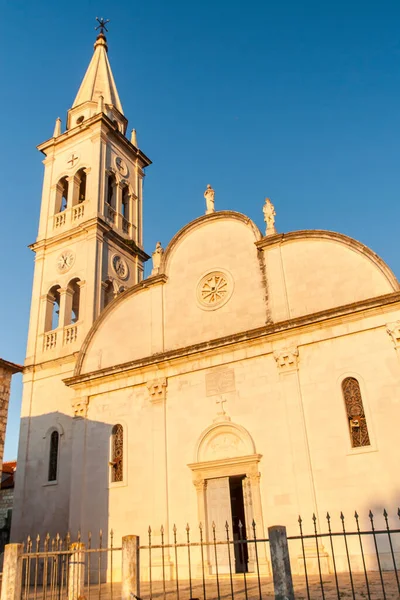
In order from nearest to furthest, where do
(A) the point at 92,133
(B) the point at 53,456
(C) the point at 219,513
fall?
(C) the point at 219,513 < (B) the point at 53,456 < (A) the point at 92,133

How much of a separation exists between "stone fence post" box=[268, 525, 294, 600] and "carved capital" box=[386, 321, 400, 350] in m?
7.93

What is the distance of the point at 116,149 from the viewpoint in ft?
93.8

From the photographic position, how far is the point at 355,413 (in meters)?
14.8

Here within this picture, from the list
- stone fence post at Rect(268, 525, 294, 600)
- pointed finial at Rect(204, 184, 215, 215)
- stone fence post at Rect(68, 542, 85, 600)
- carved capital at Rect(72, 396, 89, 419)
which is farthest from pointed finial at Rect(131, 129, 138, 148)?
stone fence post at Rect(268, 525, 294, 600)

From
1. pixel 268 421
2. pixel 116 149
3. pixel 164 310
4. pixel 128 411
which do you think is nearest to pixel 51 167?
pixel 116 149

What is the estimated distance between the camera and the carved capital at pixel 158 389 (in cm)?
1812

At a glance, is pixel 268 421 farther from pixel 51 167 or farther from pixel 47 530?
pixel 51 167

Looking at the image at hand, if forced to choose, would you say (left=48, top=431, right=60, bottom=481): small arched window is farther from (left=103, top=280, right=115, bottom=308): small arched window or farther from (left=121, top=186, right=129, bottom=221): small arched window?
(left=121, top=186, right=129, bottom=221): small arched window

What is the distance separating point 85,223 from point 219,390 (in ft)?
38.3

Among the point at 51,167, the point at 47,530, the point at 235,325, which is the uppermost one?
the point at 51,167

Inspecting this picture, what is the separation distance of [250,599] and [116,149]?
2351 centimetres

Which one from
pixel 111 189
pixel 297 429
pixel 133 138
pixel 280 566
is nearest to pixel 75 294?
pixel 111 189

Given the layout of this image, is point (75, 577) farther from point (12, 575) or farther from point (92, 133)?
point (92, 133)

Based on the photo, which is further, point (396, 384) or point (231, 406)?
point (231, 406)
